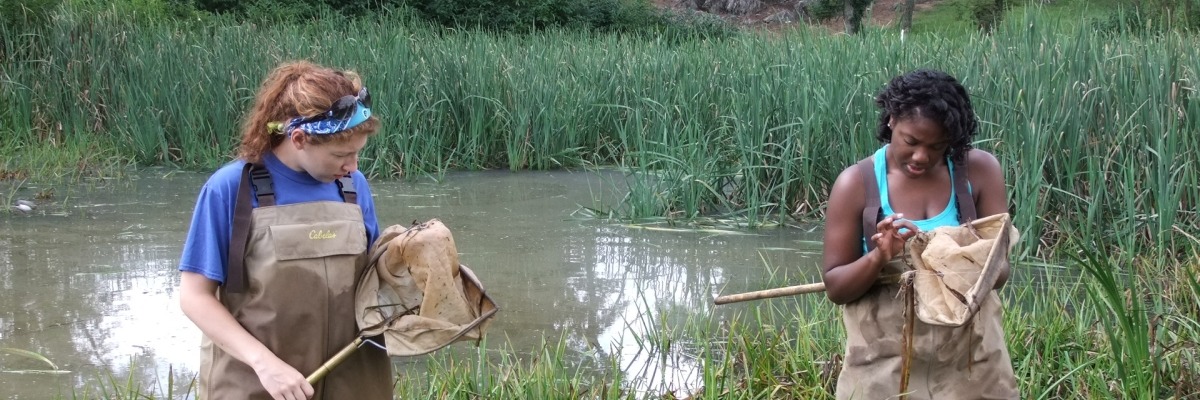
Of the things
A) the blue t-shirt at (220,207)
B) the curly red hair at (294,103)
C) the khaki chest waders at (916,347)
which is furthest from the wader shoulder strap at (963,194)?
the blue t-shirt at (220,207)

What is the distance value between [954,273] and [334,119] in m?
1.19

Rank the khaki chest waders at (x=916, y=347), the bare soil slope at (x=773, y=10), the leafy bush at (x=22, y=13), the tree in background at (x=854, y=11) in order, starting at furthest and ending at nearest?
the bare soil slope at (x=773, y=10), the tree in background at (x=854, y=11), the leafy bush at (x=22, y=13), the khaki chest waders at (x=916, y=347)

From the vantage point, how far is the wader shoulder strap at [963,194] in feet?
7.75

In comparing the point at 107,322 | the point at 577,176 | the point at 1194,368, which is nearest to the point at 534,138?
the point at 577,176

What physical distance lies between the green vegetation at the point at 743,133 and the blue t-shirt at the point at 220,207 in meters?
1.08

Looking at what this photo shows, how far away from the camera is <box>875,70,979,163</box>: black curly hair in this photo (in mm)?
2336

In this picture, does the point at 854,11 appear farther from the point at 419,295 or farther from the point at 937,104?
the point at 419,295

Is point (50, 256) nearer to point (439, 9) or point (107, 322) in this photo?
point (107, 322)

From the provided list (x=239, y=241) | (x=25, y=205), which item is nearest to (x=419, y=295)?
(x=239, y=241)

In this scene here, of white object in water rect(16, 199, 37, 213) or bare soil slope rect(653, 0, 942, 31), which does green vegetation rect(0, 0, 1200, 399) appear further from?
bare soil slope rect(653, 0, 942, 31)

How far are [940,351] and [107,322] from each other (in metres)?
3.40

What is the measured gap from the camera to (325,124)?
221cm

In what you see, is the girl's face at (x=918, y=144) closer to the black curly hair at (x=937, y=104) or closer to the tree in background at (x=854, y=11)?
the black curly hair at (x=937, y=104)

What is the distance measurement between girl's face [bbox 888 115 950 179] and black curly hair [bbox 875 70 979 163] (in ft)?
0.04
